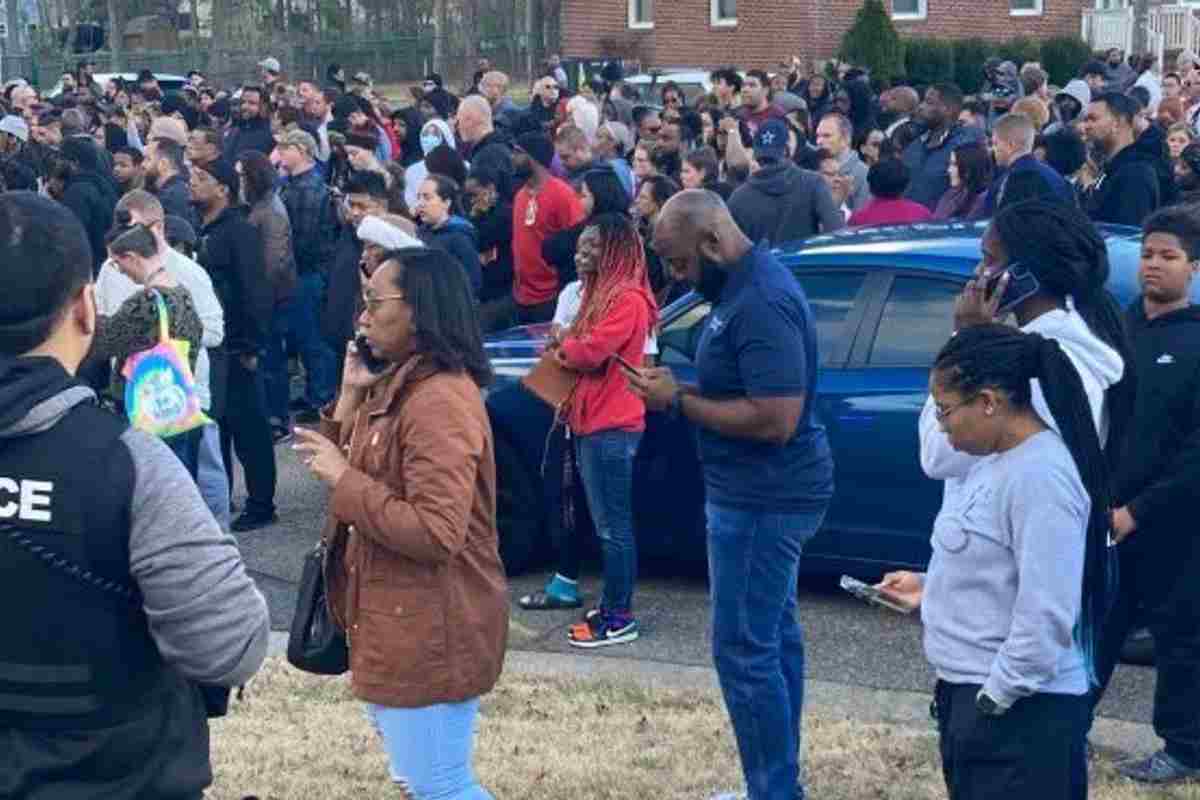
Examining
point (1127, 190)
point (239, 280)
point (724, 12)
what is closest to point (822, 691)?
point (1127, 190)

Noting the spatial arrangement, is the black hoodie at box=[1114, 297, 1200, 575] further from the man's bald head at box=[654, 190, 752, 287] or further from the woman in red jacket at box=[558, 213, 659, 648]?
the woman in red jacket at box=[558, 213, 659, 648]

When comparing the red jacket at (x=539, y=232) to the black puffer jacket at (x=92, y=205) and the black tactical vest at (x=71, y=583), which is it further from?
the black tactical vest at (x=71, y=583)

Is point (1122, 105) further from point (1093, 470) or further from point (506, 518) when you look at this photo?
point (1093, 470)

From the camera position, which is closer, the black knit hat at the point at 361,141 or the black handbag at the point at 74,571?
the black handbag at the point at 74,571

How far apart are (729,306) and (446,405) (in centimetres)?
123

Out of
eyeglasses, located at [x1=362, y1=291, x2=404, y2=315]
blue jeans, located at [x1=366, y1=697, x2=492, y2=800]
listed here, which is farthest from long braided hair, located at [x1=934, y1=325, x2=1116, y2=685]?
blue jeans, located at [x1=366, y1=697, x2=492, y2=800]

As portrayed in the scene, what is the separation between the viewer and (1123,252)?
24.7ft

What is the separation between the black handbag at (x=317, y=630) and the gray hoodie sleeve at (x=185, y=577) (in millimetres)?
1489

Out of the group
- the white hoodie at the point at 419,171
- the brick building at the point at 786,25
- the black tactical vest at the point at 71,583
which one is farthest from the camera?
the brick building at the point at 786,25

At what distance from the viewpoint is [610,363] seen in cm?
749

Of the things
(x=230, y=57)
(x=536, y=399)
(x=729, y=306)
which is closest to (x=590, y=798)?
(x=729, y=306)

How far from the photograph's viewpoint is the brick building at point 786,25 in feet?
119

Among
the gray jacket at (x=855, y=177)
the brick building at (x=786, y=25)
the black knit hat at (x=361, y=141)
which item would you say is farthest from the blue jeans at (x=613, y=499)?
the brick building at (x=786, y=25)

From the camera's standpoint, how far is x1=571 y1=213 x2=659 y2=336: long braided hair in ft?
24.5
